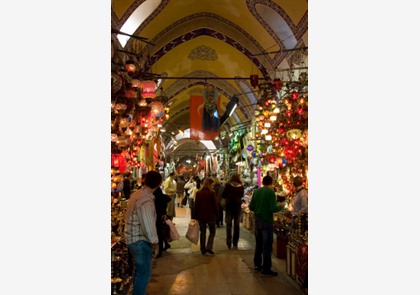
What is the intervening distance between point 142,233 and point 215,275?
2.29m

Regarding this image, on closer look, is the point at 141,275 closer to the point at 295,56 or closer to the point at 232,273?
the point at 232,273

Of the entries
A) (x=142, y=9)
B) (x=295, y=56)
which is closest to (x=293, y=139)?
(x=295, y=56)

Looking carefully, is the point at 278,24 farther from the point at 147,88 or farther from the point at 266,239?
the point at 266,239

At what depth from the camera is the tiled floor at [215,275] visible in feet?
16.6

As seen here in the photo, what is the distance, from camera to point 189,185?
11969 millimetres

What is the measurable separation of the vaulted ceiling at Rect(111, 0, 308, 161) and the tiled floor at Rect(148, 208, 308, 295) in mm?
3120

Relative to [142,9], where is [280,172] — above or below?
below

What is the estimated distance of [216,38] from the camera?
11.7 m

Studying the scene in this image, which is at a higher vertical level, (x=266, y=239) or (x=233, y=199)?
(x=233, y=199)

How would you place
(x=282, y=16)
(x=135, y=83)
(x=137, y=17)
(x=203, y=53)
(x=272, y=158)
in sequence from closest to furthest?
(x=135, y=83) < (x=282, y=16) < (x=137, y=17) < (x=272, y=158) < (x=203, y=53)

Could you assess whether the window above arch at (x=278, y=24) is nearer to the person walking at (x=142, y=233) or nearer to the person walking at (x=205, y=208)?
the person walking at (x=205, y=208)

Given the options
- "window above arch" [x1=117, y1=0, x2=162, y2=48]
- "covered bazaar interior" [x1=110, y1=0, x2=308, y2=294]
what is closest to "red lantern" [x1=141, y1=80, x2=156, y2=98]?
"covered bazaar interior" [x1=110, y1=0, x2=308, y2=294]

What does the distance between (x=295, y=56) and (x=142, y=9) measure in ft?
10.6

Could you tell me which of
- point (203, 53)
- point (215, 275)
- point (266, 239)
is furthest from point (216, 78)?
point (215, 275)
